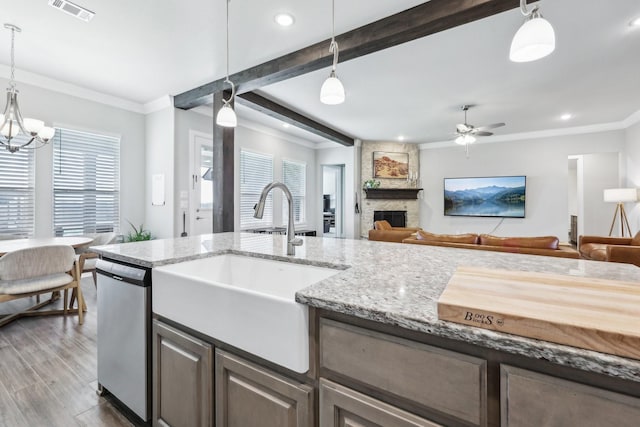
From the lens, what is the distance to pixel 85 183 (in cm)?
412

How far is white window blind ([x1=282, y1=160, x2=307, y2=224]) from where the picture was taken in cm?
686

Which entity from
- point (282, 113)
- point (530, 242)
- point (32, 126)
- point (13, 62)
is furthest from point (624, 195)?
point (13, 62)

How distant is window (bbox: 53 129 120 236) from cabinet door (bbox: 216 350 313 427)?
4.30 m

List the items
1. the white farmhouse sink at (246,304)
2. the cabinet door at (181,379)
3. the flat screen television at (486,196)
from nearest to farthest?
the white farmhouse sink at (246,304)
the cabinet door at (181,379)
the flat screen television at (486,196)

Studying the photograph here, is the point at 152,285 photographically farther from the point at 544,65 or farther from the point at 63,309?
the point at 544,65

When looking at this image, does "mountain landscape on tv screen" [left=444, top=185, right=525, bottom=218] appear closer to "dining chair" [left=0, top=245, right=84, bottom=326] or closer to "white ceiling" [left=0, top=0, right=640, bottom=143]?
"white ceiling" [left=0, top=0, right=640, bottom=143]

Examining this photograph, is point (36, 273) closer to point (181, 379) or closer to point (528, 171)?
point (181, 379)

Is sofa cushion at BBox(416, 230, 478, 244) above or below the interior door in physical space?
below

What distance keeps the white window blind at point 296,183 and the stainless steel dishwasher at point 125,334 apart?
5.14 metres

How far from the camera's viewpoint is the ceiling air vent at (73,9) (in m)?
2.37

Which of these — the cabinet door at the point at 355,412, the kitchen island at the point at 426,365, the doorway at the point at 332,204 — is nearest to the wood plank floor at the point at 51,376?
the kitchen island at the point at 426,365

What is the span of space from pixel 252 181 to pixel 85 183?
270 centimetres

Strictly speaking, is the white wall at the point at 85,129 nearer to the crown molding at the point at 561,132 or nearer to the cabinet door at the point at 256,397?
the cabinet door at the point at 256,397

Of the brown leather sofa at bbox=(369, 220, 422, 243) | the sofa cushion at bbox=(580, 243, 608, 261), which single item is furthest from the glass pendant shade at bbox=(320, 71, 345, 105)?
the sofa cushion at bbox=(580, 243, 608, 261)
